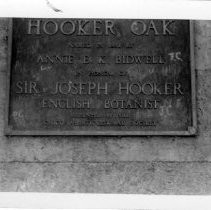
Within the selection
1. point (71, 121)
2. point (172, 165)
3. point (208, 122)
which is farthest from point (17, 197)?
point (208, 122)

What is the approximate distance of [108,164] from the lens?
8734 mm

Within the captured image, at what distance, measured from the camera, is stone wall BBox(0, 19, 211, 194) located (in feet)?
28.5

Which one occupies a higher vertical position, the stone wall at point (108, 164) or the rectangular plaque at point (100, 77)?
the rectangular plaque at point (100, 77)

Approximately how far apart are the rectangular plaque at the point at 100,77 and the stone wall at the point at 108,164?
5.2 inches

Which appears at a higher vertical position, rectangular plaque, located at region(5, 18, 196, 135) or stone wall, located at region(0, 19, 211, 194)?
rectangular plaque, located at region(5, 18, 196, 135)

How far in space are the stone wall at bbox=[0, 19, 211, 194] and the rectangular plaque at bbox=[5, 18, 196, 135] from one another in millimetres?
133

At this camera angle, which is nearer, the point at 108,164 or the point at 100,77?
the point at 108,164

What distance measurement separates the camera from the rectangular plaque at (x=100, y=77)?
875cm

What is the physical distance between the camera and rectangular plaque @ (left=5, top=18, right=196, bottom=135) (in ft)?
28.7

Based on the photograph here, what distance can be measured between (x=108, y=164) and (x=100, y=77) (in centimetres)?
99

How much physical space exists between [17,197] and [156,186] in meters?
1.57

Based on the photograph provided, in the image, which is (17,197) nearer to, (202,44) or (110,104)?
(110,104)

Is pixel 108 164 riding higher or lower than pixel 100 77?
lower

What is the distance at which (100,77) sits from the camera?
29.1 feet
